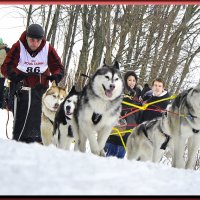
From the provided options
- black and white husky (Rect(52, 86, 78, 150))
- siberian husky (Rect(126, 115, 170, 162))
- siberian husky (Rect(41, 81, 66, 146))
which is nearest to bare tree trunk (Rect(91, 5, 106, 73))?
siberian husky (Rect(41, 81, 66, 146))

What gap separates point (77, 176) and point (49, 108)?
4.49 metres

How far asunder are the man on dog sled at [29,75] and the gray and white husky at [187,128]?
135 centimetres

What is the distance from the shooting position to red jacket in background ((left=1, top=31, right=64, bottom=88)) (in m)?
4.88

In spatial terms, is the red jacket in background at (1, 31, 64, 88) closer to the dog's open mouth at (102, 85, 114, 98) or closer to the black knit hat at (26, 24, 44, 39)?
the black knit hat at (26, 24, 44, 39)

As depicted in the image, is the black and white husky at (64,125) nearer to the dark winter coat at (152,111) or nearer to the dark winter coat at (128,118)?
the dark winter coat at (128,118)

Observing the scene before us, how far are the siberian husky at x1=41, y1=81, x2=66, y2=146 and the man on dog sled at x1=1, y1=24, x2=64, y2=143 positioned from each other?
1.56 meters

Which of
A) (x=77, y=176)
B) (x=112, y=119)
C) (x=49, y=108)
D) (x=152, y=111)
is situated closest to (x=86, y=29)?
(x=49, y=108)

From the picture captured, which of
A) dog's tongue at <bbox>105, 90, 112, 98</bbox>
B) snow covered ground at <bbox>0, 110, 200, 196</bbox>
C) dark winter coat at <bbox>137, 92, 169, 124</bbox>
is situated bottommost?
snow covered ground at <bbox>0, 110, 200, 196</bbox>

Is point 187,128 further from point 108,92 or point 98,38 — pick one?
point 98,38

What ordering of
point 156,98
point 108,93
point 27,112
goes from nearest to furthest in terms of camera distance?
point 108,93, point 27,112, point 156,98

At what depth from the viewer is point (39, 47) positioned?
492 cm

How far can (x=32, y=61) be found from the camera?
489 cm

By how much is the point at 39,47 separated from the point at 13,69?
35 centimetres

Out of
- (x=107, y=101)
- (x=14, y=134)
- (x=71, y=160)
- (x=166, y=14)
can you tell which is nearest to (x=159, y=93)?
(x=107, y=101)
